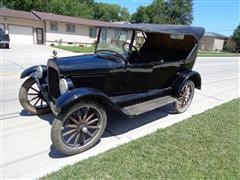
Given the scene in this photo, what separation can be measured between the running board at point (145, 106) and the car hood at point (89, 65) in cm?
80

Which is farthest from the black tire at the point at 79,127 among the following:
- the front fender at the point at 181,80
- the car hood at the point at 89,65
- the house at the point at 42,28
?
the house at the point at 42,28

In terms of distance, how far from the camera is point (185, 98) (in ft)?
18.4

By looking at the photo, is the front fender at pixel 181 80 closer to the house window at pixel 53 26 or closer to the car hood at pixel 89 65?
the car hood at pixel 89 65

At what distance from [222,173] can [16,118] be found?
3808 millimetres

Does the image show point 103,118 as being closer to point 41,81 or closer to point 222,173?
point 41,81

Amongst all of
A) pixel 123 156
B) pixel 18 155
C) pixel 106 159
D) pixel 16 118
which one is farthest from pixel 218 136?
pixel 16 118

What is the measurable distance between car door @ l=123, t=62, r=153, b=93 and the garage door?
25897mm

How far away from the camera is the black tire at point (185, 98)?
5.32 m

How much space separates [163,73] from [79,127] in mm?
2437

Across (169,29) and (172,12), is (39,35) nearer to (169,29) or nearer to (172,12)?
(169,29)

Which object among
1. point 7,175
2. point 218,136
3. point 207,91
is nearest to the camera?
point 7,175

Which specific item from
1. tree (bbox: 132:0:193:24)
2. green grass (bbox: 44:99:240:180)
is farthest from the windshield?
tree (bbox: 132:0:193:24)

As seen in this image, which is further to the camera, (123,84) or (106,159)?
(123,84)

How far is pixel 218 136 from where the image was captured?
4105mm
